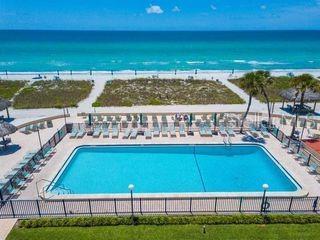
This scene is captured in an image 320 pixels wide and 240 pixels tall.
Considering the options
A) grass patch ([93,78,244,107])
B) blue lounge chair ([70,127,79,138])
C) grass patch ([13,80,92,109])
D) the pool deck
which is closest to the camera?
the pool deck

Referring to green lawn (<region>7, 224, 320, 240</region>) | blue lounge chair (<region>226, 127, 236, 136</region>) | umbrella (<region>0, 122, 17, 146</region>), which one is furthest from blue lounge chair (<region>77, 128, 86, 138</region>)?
blue lounge chair (<region>226, 127, 236, 136</region>)

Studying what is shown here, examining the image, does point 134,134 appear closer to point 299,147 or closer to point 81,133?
point 81,133

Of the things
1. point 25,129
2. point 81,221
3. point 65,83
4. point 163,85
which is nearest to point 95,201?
point 81,221

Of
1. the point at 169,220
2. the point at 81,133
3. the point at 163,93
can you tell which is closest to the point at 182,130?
the point at 81,133

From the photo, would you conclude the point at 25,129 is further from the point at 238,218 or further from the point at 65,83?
the point at 65,83

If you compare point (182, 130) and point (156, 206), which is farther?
point (182, 130)

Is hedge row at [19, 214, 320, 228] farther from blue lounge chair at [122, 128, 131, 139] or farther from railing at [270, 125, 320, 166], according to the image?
blue lounge chair at [122, 128, 131, 139]
